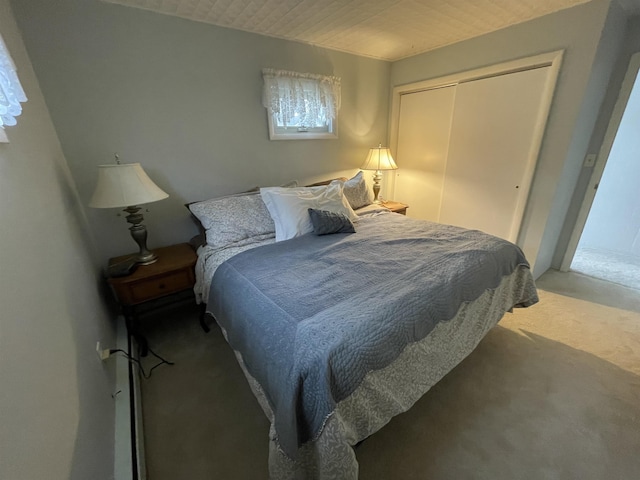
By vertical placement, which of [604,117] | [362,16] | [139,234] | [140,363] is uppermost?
[362,16]

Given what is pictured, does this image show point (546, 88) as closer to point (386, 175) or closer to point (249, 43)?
point (386, 175)

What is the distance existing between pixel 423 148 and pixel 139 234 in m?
3.03

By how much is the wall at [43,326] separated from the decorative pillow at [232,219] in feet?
2.36

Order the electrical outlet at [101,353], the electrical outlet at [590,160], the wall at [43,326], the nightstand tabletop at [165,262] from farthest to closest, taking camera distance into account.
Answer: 1. the electrical outlet at [590,160]
2. the nightstand tabletop at [165,262]
3. the electrical outlet at [101,353]
4. the wall at [43,326]

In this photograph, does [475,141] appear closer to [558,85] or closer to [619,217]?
[558,85]

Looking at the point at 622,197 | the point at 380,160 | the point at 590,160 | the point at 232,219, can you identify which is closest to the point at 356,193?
the point at 380,160

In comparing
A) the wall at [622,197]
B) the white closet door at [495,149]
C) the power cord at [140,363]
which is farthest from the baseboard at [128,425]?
the wall at [622,197]

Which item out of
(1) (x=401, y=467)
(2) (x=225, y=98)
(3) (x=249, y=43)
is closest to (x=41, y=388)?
(1) (x=401, y=467)

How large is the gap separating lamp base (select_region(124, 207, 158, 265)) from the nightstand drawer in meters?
0.18

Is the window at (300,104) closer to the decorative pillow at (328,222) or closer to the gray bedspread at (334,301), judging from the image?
the decorative pillow at (328,222)

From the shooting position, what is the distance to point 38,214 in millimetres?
1024

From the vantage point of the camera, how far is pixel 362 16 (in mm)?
2031

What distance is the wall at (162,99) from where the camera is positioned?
1645mm

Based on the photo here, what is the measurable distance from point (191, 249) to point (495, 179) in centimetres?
291
